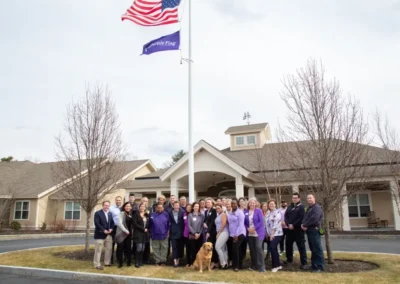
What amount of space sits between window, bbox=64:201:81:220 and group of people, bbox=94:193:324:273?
795 inches

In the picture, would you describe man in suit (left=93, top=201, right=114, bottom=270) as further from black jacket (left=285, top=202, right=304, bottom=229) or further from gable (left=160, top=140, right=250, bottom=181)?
gable (left=160, top=140, right=250, bottom=181)

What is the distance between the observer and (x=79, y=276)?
30.2 feet

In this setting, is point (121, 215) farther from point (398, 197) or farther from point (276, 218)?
point (398, 197)

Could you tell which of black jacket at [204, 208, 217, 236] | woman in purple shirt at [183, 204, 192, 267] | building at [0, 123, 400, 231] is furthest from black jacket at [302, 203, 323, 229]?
building at [0, 123, 400, 231]

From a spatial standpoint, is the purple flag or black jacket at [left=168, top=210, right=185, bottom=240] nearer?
black jacket at [left=168, top=210, right=185, bottom=240]

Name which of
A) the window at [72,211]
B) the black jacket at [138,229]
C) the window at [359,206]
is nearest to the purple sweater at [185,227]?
the black jacket at [138,229]

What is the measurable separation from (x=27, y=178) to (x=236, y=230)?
2882cm

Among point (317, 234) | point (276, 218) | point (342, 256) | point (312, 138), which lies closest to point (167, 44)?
point (312, 138)

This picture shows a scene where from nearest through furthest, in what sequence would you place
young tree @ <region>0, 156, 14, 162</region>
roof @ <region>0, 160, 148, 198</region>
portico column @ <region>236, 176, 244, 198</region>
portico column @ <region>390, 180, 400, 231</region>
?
portico column @ <region>390, 180, 400, 231</region> < portico column @ <region>236, 176, 244, 198</region> < roof @ <region>0, 160, 148, 198</region> < young tree @ <region>0, 156, 14, 162</region>

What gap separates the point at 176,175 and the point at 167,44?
11165mm

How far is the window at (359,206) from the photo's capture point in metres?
22.1

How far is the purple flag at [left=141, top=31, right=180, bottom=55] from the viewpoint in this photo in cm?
1279

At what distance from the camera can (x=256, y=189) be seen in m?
23.7

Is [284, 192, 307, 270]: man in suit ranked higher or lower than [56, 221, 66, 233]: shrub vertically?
higher
